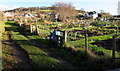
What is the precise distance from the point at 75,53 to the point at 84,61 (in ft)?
4.12

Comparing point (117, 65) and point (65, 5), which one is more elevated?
point (65, 5)

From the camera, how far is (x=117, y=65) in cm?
654

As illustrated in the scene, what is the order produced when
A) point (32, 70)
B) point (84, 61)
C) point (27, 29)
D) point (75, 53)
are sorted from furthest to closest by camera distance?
1. point (27, 29)
2. point (75, 53)
3. point (84, 61)
4. point (32, 70)

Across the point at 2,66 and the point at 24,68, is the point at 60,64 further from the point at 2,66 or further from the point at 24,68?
the point at 2,66

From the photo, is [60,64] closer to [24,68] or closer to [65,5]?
[24,68]

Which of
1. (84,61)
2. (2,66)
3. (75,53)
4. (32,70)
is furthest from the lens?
(75,53)

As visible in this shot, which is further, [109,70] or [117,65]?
[117,65]

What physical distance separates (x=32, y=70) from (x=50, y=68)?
75 cm

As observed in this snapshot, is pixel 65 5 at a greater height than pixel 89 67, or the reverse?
pixel 65 5

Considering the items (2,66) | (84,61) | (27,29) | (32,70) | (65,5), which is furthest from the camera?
(65,5)

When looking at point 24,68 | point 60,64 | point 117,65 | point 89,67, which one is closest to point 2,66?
point 24,68

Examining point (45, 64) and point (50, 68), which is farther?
point (45, 64)

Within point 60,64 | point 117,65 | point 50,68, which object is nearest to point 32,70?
point 50,68

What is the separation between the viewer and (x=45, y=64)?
6.62 metres
